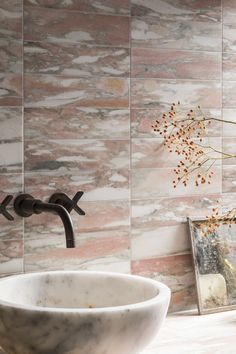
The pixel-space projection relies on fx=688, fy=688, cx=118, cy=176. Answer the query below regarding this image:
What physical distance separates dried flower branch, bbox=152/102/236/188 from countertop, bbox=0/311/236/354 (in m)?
0.46

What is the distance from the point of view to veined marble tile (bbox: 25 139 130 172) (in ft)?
7.04

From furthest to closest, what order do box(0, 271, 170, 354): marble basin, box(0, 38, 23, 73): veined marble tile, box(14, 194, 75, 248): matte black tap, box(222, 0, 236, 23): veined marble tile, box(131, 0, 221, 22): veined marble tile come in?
box(222, 0, 236, 23): veined marble tile < box(131, 0, 221, 22): veined marble tile < box(0, 38, 23, 73): veined marble tile < box(14, 194, 75, 248): matte black tap < box(0, 271, 170, 354): marble basin

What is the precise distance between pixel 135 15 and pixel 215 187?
0.68 m

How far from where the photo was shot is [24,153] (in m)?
2.12

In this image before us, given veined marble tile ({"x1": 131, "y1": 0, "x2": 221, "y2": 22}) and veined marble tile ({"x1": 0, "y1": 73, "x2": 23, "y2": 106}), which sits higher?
veined marble tile ({"x1": 131, "y1": 0, "x2": 221, "y2": 22})

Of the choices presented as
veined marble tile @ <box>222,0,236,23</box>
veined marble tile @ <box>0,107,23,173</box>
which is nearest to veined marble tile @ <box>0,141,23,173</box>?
veined marble tile @ <box>0,107,23,173</box>

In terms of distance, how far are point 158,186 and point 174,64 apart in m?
0.43

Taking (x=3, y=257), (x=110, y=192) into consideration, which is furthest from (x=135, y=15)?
(x=3, y=257)

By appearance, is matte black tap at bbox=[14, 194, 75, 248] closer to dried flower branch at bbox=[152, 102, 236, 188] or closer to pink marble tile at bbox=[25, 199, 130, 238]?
pink marble tile at bbox=[25, 199, 130, 238]

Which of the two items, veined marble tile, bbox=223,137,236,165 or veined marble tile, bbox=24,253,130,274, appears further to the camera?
veined marble tile, bbox=223,137,236,165

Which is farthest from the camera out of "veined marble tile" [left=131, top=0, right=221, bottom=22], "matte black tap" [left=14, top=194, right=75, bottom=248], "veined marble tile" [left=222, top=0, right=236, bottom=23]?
"veined marble tile" [left=222, top=0, right=236, bottom=23]

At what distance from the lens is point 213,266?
2420mm

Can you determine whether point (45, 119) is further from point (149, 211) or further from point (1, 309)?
point (1, 309)

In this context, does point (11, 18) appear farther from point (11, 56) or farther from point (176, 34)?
Result: point (176, 34)
